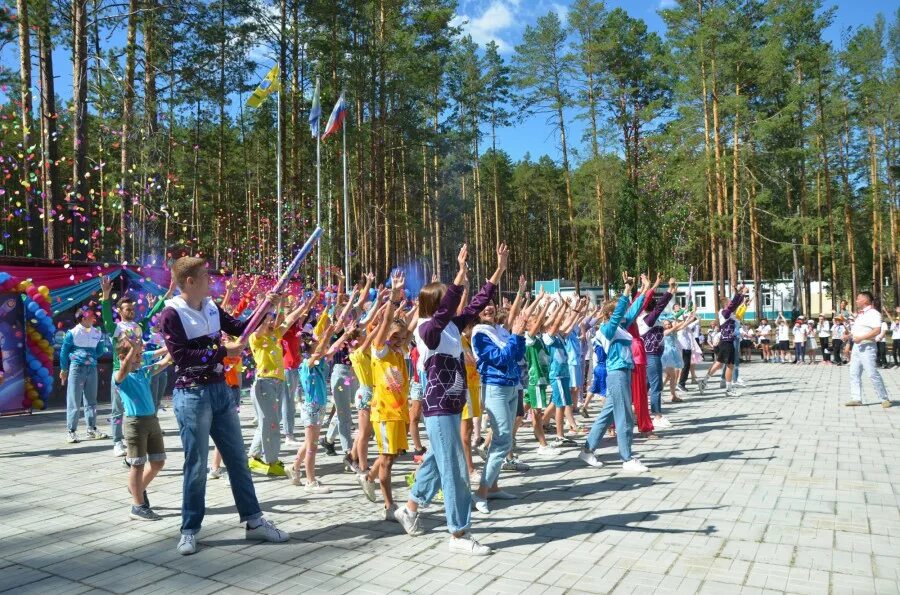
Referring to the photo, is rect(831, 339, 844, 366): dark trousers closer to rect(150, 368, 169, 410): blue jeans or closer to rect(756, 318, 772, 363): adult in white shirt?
rect(756, 318, 772, 363): adult in white shirt

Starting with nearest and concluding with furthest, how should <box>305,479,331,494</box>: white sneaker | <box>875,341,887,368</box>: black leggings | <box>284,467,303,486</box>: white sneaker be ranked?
<box>305,479,331,494</box>: white sneaker < <box>284,467,303,486</box>: white sneaker < <box>875,341,887,368</box>: black leggings

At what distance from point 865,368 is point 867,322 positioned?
961mm

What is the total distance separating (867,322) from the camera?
1217 cm

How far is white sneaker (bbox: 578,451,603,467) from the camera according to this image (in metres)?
7.79

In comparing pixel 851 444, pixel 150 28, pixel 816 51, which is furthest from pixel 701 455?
pixel 816 51

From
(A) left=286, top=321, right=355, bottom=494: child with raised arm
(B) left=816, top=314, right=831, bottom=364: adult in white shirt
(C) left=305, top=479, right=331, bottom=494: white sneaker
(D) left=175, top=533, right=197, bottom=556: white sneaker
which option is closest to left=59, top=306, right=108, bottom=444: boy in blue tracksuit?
(A) left=286, top=321, right=355, bottom=494: child with raised arm

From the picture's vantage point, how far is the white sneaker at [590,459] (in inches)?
307

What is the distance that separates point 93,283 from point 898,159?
43509 mm

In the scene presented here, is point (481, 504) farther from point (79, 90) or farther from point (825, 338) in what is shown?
point (825, 338)

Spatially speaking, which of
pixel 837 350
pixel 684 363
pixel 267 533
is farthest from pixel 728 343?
pixel 267 533

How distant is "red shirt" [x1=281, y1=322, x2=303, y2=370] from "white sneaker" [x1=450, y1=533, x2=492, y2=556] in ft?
15.5

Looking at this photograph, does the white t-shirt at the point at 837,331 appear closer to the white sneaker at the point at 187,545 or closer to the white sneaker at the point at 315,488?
the white sneaker at the point at 315,488

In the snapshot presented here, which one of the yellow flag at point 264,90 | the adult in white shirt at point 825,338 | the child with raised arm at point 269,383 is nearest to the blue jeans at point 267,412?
the child with raised arm at point 269,383

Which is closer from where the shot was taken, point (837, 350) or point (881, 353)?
point (881, 353)
